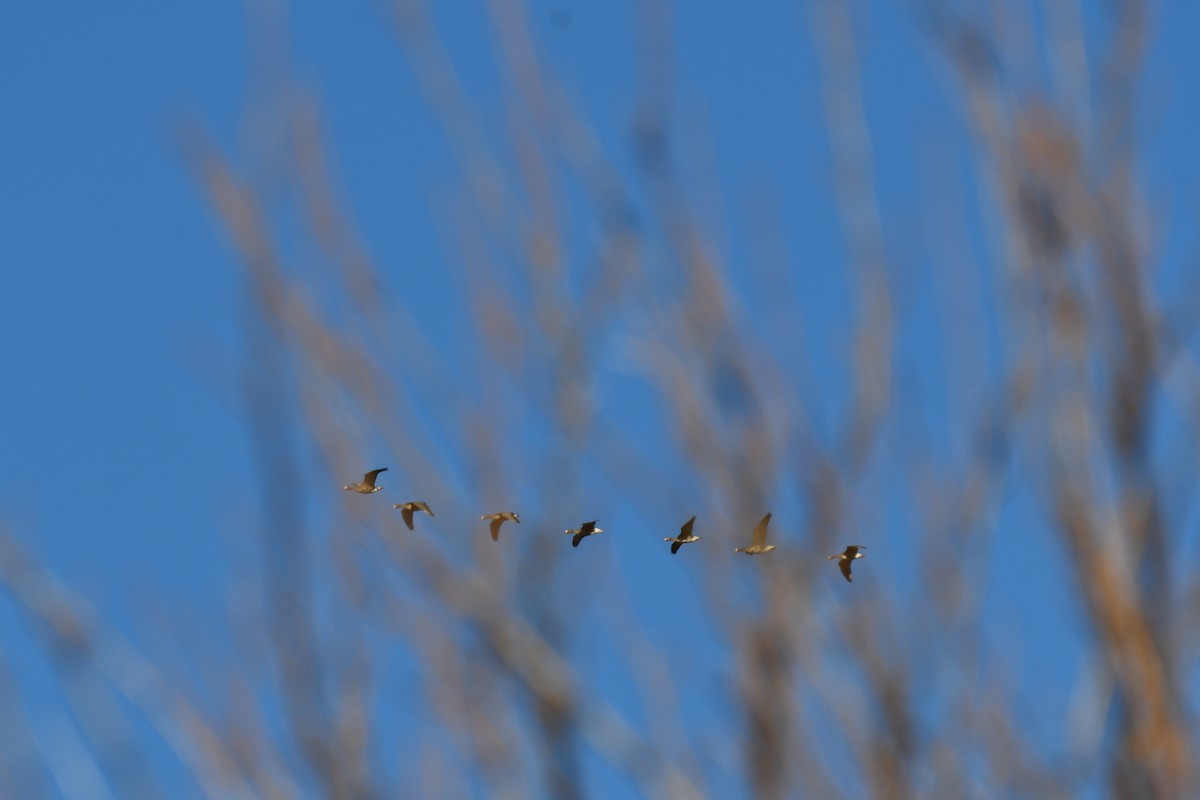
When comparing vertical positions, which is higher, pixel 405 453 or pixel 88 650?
pixel 405 453

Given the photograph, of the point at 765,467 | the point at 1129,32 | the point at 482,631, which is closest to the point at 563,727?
the point at 482,631

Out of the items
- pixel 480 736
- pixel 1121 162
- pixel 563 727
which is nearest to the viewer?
pixel 563 727

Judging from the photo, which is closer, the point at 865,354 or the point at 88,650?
the point at 88,650

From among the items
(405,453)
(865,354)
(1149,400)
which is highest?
(865,354)

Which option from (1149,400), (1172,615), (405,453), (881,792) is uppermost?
(405,453)

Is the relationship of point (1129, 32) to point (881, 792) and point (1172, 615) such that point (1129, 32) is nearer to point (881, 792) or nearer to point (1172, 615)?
point (1172, 615)

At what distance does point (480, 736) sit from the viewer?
180cm

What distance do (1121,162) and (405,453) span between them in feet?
3.25

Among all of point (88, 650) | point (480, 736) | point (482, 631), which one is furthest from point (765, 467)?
point (88, 650)

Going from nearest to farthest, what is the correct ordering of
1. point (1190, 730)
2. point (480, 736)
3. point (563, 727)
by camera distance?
point (1190, 730)
point (563, 727)
point (480, 736)

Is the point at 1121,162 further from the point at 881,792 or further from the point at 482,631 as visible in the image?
the point at 482,631

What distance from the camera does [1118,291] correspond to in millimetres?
1534

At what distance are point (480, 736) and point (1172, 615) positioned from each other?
0.88 m

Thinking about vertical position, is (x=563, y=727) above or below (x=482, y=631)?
below
